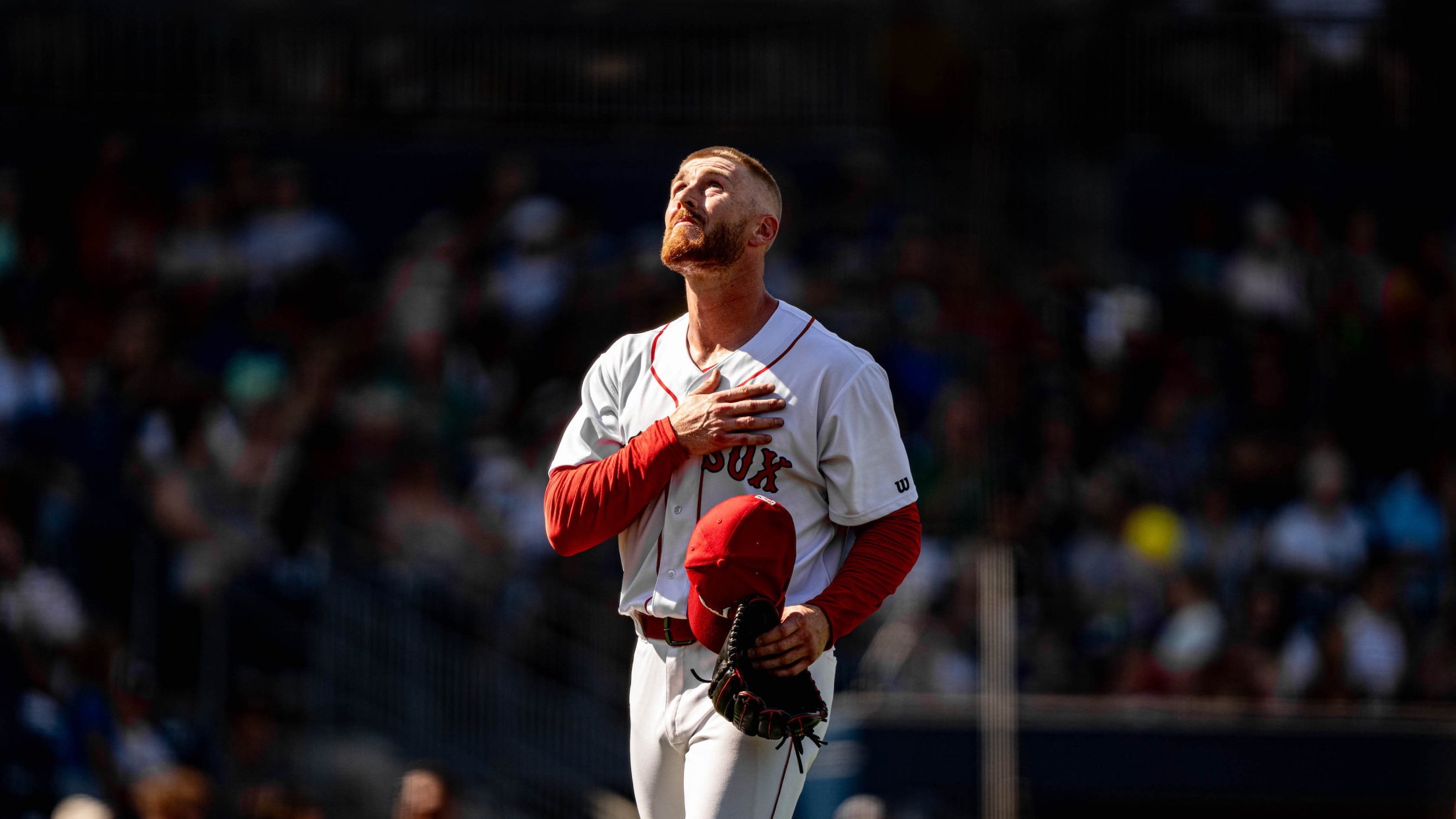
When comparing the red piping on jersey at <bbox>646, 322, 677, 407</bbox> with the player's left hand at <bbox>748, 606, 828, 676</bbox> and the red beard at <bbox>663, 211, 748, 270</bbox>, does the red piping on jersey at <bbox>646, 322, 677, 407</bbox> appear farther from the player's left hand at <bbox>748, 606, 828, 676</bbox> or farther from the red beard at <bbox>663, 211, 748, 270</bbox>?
the player's left hand at <bbox>748, 606, 828, 676</bbox>

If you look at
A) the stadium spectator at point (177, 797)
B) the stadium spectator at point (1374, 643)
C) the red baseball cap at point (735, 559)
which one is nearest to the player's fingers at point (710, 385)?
the red baseball cap at point (735, 559)

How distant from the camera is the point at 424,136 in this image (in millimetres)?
13766

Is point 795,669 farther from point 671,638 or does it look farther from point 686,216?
point 686,216

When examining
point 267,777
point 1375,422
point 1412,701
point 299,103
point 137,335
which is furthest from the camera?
point 299,103

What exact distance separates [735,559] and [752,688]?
0.26 meters

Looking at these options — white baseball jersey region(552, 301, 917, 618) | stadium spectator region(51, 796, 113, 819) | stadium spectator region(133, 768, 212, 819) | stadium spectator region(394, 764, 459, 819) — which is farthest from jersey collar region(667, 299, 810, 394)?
stadium spectator region(133, 768, 212, 819)

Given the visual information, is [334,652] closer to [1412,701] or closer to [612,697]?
[612,697]

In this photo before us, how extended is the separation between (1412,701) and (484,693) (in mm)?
5839

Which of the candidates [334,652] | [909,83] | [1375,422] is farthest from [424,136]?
[1375,422]

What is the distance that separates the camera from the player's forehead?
3719 millimetres

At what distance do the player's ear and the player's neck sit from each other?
0.08 m

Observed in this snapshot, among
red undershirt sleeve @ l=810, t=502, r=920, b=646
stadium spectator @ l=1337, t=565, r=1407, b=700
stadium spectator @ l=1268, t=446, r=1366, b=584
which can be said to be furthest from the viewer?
stadium spectator @ l=1268, t=446, r=1366, b=584

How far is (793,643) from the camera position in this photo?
11.1 feet

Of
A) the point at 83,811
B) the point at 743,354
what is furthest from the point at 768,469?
the point at 83,811
